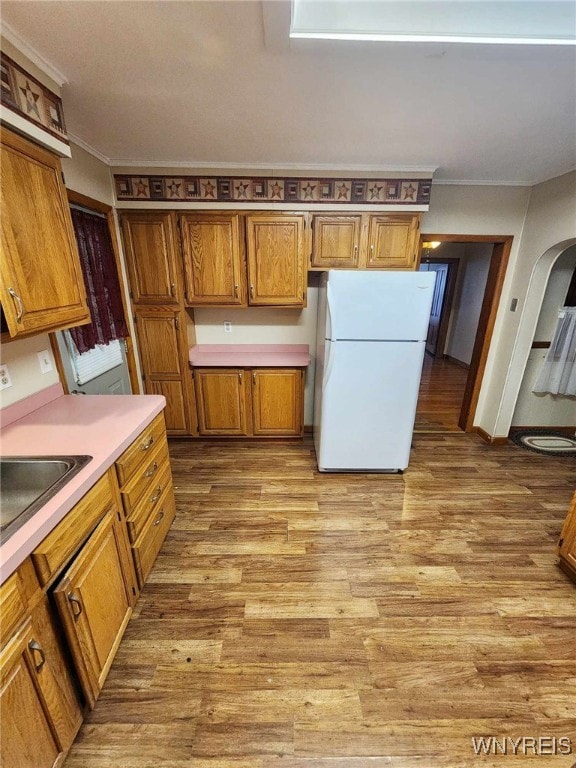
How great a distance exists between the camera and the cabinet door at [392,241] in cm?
246

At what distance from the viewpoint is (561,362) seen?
3037 millimetres

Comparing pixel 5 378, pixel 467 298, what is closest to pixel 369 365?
pixel 5 378

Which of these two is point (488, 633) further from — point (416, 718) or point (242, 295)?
point (242, 295)

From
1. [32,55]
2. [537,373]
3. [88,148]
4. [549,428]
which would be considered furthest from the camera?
[549,428]

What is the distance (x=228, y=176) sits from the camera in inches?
94.1

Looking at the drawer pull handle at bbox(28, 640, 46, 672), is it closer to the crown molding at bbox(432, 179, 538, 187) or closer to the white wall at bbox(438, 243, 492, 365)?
the crown molding at bbox(432, 179, 538, 187)

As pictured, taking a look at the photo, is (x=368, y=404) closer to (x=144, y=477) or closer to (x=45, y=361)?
(x=144, y=477)

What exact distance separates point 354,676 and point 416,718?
9.7 inches

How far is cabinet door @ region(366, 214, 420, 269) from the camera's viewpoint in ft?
8.05

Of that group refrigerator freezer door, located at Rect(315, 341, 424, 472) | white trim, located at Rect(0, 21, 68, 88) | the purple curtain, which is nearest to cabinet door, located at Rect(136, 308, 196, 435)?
the purple curtain

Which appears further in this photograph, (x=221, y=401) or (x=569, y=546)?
(x=221, y=401)

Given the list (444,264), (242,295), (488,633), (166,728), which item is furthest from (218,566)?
(444,264)

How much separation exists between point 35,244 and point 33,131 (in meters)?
0.44

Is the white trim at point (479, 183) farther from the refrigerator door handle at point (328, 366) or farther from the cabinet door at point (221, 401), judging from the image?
the cabinet door at point (221, 401)
